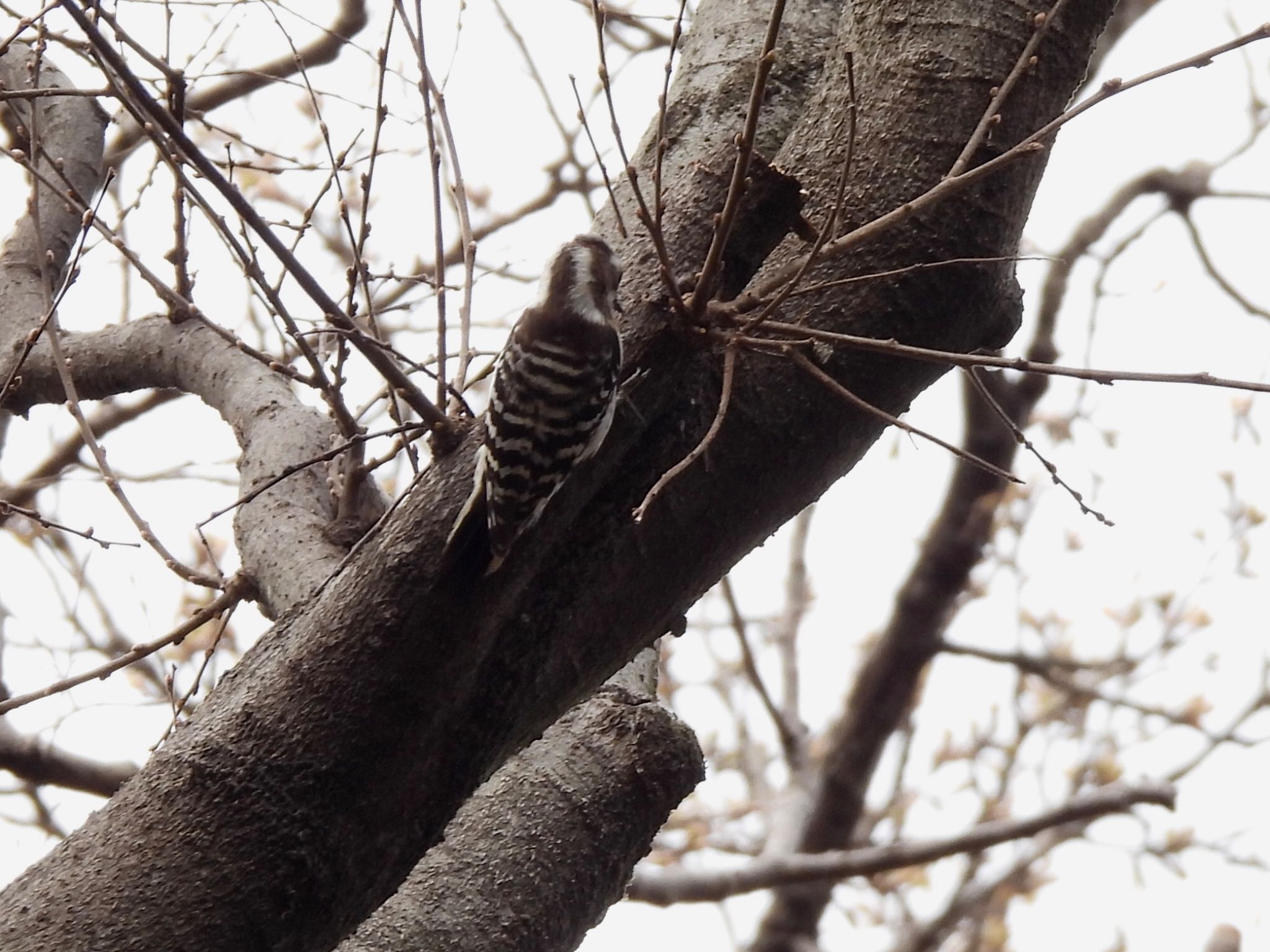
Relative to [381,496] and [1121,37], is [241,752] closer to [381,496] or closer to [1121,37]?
[381,496]

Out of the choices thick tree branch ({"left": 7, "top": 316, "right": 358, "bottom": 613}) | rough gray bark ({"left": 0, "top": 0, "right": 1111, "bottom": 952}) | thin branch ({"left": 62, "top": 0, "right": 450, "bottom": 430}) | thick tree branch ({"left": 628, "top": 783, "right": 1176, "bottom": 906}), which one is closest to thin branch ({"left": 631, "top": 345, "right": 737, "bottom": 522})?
rough gray bark ({"left": 0, "top": 0, "right": 1111, "bottom": 952})

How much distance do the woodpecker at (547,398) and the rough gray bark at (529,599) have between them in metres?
0.05

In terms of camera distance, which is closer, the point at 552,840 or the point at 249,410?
the point at 552,840

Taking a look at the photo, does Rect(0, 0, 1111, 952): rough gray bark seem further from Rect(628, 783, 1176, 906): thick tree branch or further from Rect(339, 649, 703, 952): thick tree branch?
Rect(628, 783, 1176, 906): thick tree branch

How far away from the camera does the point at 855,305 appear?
2.03 metres

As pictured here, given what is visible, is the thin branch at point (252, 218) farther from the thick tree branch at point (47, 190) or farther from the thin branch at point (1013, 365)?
the thick tree branch at point (47, 190)

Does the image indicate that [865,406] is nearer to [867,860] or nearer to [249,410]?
[249,410]

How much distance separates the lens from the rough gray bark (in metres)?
1.75

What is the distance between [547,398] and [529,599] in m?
0.90

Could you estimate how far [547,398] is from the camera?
2.70 m

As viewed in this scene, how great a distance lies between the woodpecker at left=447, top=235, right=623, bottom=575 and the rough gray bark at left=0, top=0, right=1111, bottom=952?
0.05 metres

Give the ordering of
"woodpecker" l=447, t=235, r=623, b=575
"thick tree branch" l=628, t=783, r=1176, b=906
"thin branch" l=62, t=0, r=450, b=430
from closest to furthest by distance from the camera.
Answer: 1. "thin branch" l=62, t=0, r=450, b=430
2. "woodpecker" l=447, t=235, r=623, b=575
3. "thick tree branch" l=628, t=783, r=1176, b=906

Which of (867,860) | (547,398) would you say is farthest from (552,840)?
(867,860)

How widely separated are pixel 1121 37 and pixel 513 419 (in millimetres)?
6588
